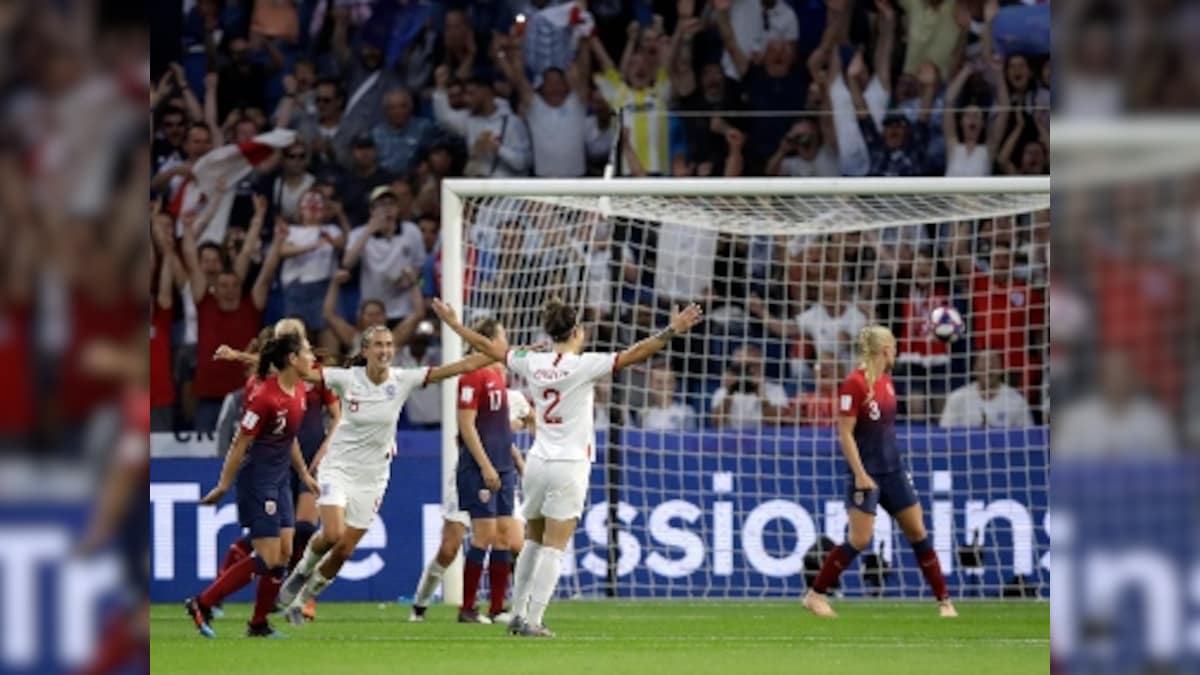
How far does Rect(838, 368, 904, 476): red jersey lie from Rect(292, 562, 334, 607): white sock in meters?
3.66

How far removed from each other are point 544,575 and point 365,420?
2.08 meters

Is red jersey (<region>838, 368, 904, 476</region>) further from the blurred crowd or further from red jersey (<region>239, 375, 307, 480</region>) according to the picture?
red jersey (<region>239, 375, 307, 480</region>)

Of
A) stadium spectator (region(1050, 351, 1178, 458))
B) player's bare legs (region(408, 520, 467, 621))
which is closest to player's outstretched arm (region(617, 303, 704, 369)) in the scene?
player's bare legs (region(408, 520, 467, 621))

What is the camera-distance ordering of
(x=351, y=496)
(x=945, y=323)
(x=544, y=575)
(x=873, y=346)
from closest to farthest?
(x=544, y=575) → (x=351, y=496) → (x=873, y=346) → (x=945, y=323)

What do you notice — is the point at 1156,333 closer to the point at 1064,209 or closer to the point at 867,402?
the point at 1064,209

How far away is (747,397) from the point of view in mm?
15977

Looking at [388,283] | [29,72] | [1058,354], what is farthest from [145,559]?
[388,283]

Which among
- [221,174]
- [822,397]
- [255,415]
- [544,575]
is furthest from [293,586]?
[221,174]

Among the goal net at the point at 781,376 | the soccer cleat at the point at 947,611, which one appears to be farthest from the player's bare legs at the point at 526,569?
the goal net at the point at 781,376

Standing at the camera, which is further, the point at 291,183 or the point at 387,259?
the point at 291,183

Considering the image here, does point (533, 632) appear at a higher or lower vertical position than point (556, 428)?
lower

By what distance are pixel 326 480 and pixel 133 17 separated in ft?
34.8

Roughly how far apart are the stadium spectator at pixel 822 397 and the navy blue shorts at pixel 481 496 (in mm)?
3523

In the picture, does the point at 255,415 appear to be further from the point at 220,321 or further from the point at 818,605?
the point at 220,321
